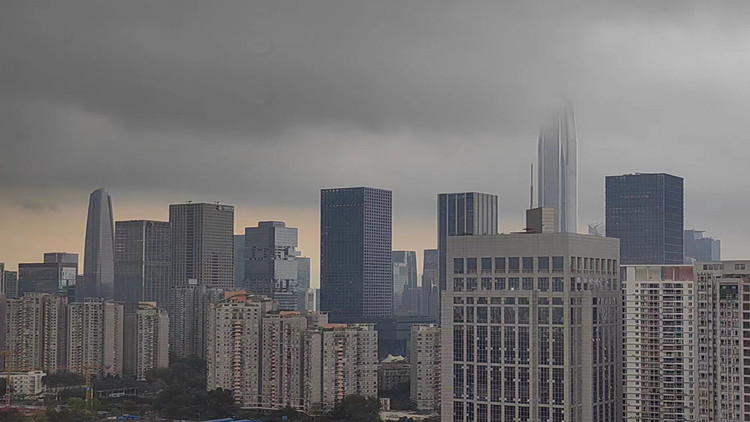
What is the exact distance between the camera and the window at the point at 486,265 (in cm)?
578

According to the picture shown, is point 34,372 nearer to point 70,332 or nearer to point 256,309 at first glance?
point 70,332

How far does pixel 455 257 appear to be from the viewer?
594 cm

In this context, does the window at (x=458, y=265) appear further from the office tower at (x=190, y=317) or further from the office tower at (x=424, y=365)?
the office tower at (x=190, y=317)

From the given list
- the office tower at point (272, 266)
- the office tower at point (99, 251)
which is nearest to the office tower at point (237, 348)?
the office tower at point (272, 266)

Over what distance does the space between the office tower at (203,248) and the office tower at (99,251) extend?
0.88 metres

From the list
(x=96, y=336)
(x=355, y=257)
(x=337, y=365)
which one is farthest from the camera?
(x=355, y=257)

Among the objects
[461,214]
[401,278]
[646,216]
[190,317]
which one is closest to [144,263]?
[190,317]

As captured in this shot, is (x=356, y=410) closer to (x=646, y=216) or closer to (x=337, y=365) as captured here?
(x=337, y=365)

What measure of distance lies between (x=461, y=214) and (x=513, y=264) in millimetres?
4700

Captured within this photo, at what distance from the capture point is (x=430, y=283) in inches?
434

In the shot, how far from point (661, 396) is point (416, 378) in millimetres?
4451

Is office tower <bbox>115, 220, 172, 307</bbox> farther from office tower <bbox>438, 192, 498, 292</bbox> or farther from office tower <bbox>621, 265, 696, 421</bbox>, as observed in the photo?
office tower <bbox>621, 265, 696, 421</bbox>

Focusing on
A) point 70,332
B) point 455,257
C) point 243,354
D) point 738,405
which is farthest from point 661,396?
point 70,332

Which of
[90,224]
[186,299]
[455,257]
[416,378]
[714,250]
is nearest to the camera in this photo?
[455,257]
